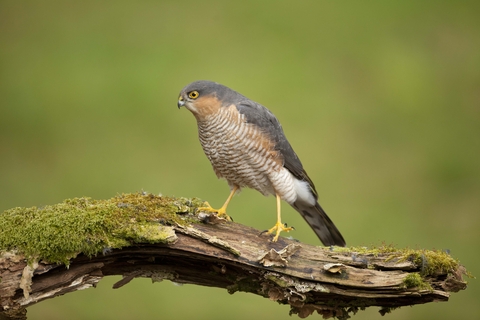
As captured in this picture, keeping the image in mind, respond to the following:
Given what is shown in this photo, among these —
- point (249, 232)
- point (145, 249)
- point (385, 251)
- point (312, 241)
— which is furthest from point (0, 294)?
point (312, 241)

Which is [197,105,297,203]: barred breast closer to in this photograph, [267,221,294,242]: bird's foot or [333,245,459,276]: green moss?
[267,221,294,242]: bird's foot

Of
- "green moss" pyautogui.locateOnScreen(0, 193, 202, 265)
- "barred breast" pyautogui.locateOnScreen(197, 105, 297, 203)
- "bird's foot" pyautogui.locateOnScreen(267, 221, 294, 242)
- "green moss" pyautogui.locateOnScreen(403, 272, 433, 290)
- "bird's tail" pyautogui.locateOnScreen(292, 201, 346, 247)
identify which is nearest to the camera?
"green moss" pyautogui.locateOnScreen(0, 193, 202, 265)

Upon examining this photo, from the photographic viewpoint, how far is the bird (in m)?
4.16

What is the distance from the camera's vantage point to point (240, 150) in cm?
416

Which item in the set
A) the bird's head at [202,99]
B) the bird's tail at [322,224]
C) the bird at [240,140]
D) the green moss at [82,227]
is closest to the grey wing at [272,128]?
the bird at [240,140]

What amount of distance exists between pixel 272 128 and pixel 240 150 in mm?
Result: 364

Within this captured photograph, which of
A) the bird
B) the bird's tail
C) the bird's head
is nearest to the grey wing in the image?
the bird

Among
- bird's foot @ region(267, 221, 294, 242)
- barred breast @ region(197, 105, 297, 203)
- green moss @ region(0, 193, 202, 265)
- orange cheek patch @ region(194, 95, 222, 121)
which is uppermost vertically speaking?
orange cheek patch @ region(194, 95, 222, 121)

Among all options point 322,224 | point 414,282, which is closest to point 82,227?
point 414,282

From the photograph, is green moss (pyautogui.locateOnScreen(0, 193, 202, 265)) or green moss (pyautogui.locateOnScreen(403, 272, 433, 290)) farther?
green moss (pyautogui.locateOnScreen(403, 272, 433, 290))

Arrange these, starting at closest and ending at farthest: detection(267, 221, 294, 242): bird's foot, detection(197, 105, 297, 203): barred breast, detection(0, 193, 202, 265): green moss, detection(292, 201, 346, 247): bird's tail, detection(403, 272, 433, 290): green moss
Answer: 1. detection(0, 193, 202, 265): green moss
2. detection(403, 272, 433, 290): green moss
3. detection(267, 221, 294, 242): bird's foot
4. detection(197, 105, 297, 203): barred breast
5. detection(292, 201, 346, 247): bird's tail

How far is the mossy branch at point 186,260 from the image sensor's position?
328 cm

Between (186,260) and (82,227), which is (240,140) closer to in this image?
(186,260)

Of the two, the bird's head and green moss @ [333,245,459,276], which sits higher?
the bird's head
